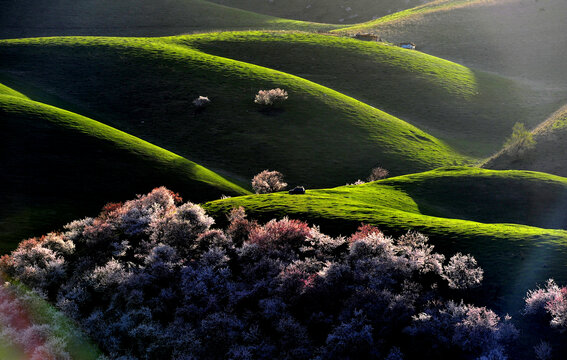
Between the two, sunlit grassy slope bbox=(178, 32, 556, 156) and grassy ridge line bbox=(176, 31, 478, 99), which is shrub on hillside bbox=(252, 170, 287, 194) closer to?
sunlit grassy slope bbox=(178, 32, 556, 156)

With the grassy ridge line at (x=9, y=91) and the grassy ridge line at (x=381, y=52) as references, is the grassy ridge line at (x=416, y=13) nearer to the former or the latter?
the grassy ridge line at (x=381, y=52)

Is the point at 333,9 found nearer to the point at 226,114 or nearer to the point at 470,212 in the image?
the point at 226,114

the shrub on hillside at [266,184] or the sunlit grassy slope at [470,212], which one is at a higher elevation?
the sunlit grassy slope at [470,212]

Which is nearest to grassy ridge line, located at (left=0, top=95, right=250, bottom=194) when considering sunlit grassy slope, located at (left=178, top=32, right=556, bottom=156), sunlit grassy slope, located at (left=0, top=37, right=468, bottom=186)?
sunlit grassy slope, located at (left=0, top=37, right=468, bottom=186)

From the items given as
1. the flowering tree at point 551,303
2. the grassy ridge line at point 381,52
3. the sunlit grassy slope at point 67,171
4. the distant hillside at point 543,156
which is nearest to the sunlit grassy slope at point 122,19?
the grassy ridge line at point 381,52

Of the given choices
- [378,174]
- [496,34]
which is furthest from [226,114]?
[496,34]
